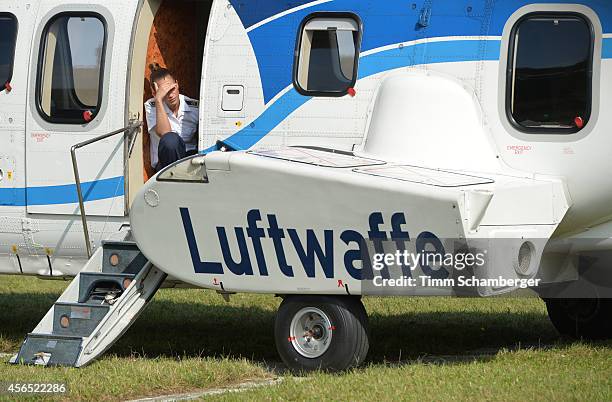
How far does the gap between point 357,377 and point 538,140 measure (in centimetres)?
238

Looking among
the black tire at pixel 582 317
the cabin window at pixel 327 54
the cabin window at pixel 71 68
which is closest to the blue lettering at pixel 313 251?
the cabin window at pixel 327 54

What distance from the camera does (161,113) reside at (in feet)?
35.0

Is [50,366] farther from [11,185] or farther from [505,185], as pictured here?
[505,185]

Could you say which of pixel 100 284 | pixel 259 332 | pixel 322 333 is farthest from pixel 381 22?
pixel 259 332

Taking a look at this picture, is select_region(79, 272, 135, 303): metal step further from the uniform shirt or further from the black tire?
the black tire

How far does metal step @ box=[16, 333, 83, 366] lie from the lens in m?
9.72

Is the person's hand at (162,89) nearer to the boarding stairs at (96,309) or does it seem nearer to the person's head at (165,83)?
the person's head at (165,83)

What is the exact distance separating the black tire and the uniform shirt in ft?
12.4

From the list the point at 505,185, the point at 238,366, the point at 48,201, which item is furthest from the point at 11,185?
the point at 505,185

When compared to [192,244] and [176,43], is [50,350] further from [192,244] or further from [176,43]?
[176,43]

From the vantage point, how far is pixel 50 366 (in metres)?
9.77

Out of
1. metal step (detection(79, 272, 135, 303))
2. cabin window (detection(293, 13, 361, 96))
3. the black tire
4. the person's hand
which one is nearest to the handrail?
the person's hand

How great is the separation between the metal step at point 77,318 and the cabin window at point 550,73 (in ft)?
12.3

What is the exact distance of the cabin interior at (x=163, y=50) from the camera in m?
10.8
